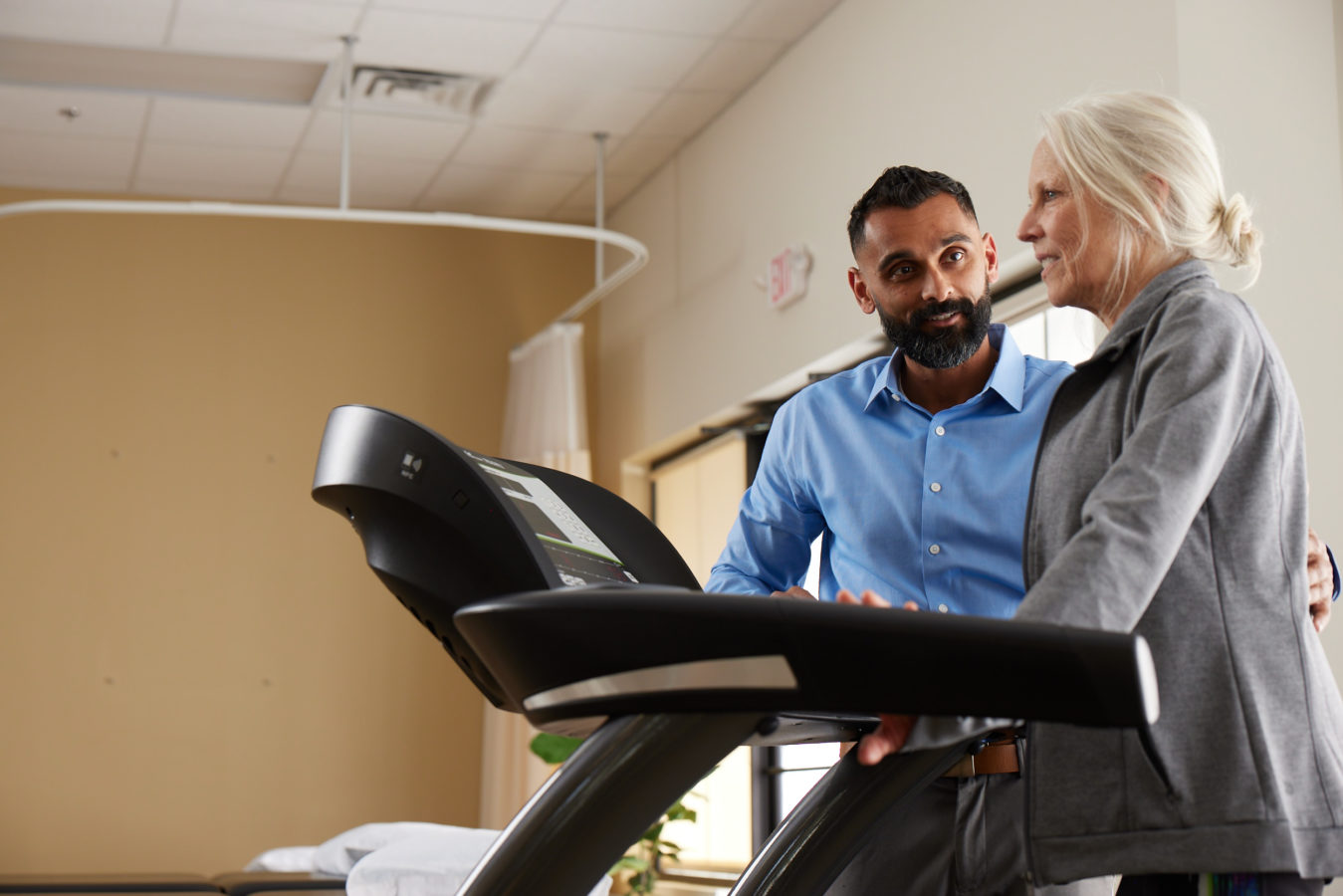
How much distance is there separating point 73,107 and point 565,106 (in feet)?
5.46

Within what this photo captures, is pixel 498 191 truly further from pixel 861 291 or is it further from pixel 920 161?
pixel 861 291

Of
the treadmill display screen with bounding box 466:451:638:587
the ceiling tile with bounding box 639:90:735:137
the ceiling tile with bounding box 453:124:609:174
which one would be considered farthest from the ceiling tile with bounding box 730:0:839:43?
the treadmill display screen with bounding box 466:451:638:587

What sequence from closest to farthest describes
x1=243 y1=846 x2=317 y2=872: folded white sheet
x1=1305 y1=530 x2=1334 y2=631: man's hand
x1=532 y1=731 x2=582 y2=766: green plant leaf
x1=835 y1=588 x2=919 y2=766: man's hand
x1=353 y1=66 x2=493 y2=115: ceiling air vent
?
x1=835 y1=588 x2=919 y2=766: man's hand → x1=1305 y1=530 x2=1334 y2=631: man's hand → x1=243 y1=846 x2=317 y2=872: folded white sheet → x1=532 y1=731 x2=582 y2=766: green plant leaf → x1=353 y1=66 x2=493 y2=115: ceiling air vent

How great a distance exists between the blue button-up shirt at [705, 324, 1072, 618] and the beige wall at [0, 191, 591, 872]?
14.0 ft

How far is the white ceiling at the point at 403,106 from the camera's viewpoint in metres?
4.29

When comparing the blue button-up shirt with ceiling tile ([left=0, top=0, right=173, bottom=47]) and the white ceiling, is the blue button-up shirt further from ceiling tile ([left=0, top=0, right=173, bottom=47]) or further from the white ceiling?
ceiling tile ([left=0, top=0, right=173, bottom=47])

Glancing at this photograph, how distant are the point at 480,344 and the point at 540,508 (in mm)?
5072

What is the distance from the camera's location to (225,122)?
200 inches

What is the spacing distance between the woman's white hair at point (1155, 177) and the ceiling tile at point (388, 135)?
4.17m

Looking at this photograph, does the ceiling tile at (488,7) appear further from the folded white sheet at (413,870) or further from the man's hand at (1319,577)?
the man's hand at (1319,577)

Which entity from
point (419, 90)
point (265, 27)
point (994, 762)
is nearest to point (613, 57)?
point (419, 90)

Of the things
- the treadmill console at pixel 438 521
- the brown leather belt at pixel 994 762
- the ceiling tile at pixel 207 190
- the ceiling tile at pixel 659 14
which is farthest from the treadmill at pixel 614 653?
the ceiling tile at pixel 207 190

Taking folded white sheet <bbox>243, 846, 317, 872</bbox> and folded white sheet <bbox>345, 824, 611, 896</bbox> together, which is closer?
folded white sheet <bbox>345, 824, 611, 896</bbox>

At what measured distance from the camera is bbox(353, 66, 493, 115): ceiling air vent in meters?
4.74
